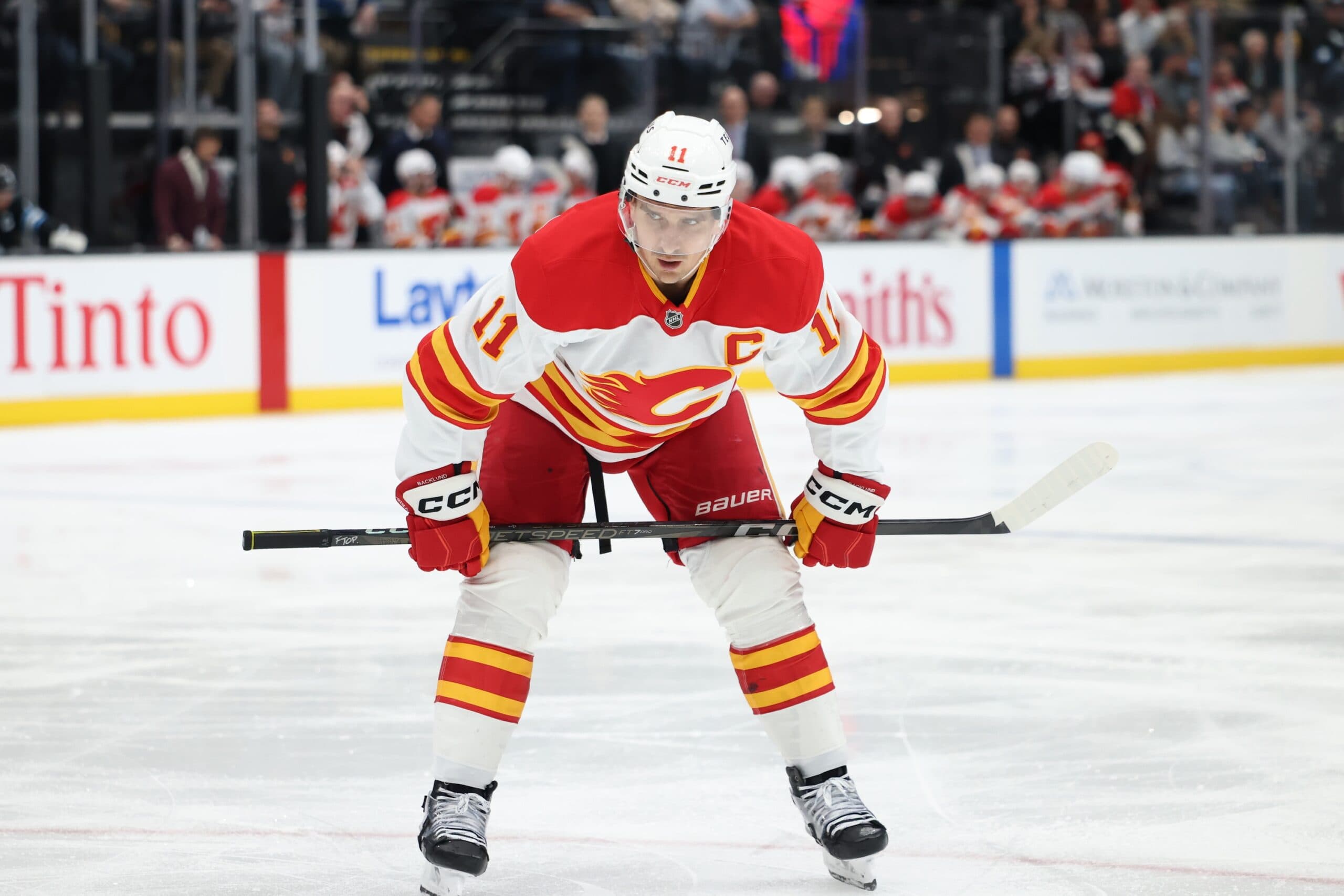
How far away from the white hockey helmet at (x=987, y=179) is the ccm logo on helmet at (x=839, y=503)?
961 centimetres

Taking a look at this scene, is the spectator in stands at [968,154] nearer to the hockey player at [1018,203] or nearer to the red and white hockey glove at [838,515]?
the hockey player at [1018,203]

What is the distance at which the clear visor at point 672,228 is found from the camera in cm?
251

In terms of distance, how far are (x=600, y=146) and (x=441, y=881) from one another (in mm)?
8560

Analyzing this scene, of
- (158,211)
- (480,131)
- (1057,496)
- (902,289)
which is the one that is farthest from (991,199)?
(1057,496)

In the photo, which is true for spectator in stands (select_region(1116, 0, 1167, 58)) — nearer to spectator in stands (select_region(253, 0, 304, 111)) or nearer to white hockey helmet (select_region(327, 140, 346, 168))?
white hockey helmet (select_region(327, 140, 346, 168))

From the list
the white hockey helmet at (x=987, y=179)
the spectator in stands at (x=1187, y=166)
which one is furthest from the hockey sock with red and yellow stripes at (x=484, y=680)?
the spectator in stands at (x=1187, y=166)

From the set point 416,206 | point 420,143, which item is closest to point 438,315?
Answer: point 416,206

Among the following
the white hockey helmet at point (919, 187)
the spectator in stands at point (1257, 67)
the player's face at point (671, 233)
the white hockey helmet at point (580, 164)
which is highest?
the spectator in stands at point (1257, 67)

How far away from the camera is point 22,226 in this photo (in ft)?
29.9

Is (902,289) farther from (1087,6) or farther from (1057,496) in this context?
(1057,496)

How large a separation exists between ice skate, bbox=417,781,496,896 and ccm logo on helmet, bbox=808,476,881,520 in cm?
64

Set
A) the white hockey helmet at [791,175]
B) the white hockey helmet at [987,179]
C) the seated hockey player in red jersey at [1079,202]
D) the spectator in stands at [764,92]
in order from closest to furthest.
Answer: the white hockey helmet at [791,175] < the spectator in stands at [764,92] < the white hockey helmet at [987,179] < the seated hockey player in red jersey at [1079,202]

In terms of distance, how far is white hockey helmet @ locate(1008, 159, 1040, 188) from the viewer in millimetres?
12258

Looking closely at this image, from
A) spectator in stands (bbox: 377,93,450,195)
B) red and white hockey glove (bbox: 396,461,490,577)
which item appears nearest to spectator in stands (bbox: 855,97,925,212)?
spectator in stands (bbox: 377,93,450,195)
